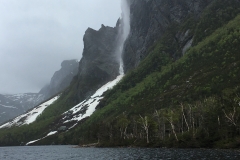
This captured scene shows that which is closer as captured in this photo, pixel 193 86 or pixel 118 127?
pixel 118 127

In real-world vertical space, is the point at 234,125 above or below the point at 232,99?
below

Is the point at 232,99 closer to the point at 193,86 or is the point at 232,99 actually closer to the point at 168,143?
the point at 168,143

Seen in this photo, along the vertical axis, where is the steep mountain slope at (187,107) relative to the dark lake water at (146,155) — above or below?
above

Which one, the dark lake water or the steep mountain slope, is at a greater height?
the steep mountain slope

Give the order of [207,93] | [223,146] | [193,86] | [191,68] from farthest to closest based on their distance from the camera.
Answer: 1. [191,68]
2. [193,86]
3. [207,93]
4. [223,146]

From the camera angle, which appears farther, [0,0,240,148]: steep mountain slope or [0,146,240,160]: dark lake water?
[0,0,240,148]: steep mountain slope

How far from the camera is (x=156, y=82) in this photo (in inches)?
7357

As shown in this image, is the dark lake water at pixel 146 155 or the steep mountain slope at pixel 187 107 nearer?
the dark lake water at pixel 146 155

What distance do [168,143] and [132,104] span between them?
298 ft

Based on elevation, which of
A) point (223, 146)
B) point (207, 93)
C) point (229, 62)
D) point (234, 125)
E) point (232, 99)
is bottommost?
point (223, 146)

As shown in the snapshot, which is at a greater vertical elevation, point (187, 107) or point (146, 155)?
point (187, 107)

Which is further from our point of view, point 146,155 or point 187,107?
point 187,107

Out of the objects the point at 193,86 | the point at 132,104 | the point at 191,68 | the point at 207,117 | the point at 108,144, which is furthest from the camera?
the point at 132,104

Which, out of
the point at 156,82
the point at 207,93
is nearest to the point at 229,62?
the point at 207,93
